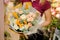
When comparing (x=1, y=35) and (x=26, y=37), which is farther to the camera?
(x=1, y=35)

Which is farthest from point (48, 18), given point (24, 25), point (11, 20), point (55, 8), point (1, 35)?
point (1, 35)

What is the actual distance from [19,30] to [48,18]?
0.26 meters

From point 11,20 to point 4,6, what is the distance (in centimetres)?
14

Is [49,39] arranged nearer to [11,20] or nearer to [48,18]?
[48,18]

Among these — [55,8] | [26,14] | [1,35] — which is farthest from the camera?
[1,35]

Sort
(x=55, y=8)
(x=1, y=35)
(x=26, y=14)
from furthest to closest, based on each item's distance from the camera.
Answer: (x=1, y=35) → (x=26, y=14) → (x=55, y=8)

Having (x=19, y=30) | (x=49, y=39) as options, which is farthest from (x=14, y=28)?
(x=49, y=39)

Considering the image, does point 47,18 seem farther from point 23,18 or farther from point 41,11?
point 23,18

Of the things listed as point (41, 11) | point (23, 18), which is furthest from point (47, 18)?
point (23, 18)

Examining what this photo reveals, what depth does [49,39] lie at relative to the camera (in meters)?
1.23

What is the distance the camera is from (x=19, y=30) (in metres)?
1.30

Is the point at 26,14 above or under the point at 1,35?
above

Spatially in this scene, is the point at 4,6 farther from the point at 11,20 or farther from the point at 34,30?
the point at 34,30

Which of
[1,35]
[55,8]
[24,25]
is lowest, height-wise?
[1,35]
